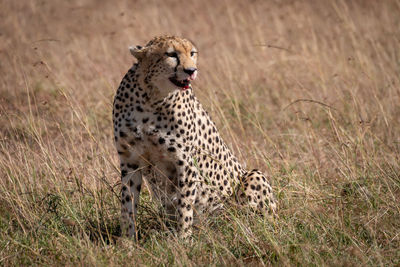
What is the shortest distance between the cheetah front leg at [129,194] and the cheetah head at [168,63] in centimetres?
52

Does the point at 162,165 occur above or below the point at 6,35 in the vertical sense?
below

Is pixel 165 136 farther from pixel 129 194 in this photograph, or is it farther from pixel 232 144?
pixel 232 144

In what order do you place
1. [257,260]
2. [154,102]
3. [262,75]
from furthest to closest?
[262,75] < [154,102] < [257,260]

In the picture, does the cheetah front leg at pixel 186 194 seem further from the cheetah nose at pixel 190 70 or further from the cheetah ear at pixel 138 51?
the cheetah ear at pixel 138 51

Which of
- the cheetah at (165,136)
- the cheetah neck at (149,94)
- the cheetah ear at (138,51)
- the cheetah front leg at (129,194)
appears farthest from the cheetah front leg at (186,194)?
the cheetah ear at (138,51)

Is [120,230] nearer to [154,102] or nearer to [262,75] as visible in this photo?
[154,102]

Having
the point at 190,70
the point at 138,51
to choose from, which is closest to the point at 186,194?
the point at 190,70

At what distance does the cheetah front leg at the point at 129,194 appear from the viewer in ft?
10.5

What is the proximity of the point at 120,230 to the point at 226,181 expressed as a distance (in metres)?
0.77

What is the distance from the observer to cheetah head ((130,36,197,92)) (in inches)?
120

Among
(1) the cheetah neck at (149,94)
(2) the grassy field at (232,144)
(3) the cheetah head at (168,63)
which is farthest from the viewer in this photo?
(1) the cheetah neck at (149,94)

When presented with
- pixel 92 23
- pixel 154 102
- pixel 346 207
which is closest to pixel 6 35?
pixel 92 23

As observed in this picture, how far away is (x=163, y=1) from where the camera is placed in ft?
31.3

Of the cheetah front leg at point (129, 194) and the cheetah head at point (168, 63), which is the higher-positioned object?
the cheetah head at point (168, 63)
